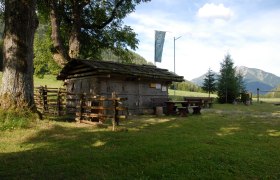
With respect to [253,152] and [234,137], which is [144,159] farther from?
[234,137]

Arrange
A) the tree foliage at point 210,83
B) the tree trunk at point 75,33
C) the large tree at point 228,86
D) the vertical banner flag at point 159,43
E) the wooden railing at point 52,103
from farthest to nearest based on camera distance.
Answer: the tree foliage at point 210,83 → the large tree at point 228,86 → the vertical banner flag at point 159,43 → the tree trunk at point 75,33 → the wooden railing at point 52,103

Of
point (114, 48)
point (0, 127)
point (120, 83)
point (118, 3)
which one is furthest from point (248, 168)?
point (114, 48)

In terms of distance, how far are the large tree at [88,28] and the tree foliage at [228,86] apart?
1530 cm

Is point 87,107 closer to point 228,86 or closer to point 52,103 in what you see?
point 52,103

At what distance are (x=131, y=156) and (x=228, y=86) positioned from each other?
3585cm

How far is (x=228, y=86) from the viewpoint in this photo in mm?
41094

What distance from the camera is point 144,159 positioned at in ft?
24.3

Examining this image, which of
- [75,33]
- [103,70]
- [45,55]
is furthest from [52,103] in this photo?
[45,55]

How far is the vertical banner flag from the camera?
29513 mm

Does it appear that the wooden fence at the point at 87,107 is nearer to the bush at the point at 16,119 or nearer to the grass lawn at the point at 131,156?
the grass lawn at the point at 131,156

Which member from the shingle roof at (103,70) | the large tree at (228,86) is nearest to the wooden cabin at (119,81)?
the shingle roof at (103,70)

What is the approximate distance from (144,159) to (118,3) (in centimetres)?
2244

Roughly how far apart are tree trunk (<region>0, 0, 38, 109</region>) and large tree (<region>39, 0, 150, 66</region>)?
36.8 feet

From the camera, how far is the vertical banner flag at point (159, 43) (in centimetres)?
2951
